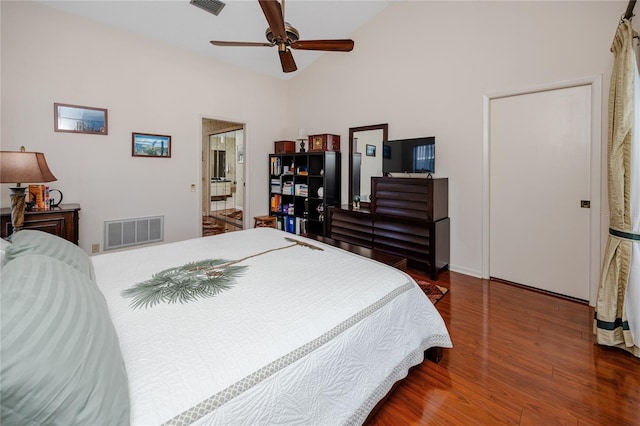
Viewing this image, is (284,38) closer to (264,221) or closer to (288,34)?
(288,34)

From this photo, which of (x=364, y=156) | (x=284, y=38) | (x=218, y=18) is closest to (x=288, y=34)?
(x=284, y=38)

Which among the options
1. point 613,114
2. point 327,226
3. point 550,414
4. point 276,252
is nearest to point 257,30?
point 327,226

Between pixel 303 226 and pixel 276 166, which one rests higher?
pixel 276 166

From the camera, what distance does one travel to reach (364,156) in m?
4.49

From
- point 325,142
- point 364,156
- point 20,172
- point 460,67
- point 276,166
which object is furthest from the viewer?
point 276,166

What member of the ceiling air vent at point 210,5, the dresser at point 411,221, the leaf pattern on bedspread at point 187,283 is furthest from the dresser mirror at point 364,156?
the leaf pattern on bedspread at point 187,283

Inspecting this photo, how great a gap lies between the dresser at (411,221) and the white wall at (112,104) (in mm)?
2764

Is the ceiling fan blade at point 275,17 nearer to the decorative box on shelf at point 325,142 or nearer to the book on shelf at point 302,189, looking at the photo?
the decorative box on shelf at point 325,142

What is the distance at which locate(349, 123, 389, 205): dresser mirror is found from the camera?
4.24 meters

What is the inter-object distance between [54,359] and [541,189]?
372 centimetres

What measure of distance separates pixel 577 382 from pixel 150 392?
7.32 feet

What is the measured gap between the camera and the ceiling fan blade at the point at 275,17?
1.87 m

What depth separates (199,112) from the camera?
458 centimetres

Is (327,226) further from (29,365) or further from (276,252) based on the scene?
(29,365)
